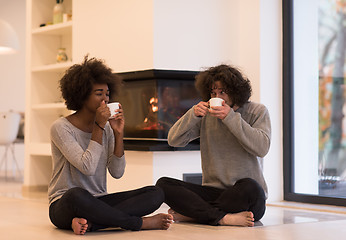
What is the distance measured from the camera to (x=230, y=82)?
3250 mm

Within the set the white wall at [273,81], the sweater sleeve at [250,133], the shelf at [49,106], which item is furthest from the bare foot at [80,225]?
the shelf at [49,106]

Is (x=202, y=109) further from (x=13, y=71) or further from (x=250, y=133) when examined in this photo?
(x=13, y=71)

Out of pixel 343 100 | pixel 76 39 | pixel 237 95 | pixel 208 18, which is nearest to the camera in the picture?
pixel 237 95

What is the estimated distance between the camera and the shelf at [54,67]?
5.30 meters

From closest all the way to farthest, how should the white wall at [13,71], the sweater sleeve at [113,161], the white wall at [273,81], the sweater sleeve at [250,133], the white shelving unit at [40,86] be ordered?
1. the sweater sleeve at [113,161]
2. the sweater sleeve at [250,133]
3. the white wall at [273,81]
4. the white shelving unit at [40,86]
5. the white wall at [13,71]

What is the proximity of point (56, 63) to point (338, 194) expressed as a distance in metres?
2.74

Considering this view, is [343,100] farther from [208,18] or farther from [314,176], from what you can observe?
[208,18]

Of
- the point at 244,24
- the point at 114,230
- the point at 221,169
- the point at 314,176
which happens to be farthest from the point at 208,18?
the point at 114,230

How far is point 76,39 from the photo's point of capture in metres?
5.16

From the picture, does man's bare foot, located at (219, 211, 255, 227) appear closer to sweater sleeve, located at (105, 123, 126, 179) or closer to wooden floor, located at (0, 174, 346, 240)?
wooden floor, located at (0, 174, 346, 240)

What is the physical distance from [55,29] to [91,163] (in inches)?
113

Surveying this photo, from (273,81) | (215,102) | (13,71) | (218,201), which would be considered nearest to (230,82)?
(215,102)

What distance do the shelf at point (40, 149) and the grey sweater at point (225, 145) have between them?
2.24m

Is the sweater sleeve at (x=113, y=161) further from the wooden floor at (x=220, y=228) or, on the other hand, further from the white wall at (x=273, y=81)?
the white wall at (x=273, y=81)
